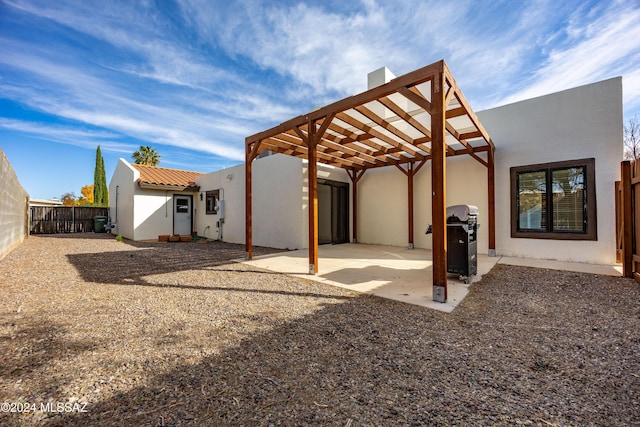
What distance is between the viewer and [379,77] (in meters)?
10.5

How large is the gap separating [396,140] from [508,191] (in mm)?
3234

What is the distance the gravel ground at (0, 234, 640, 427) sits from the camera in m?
1.52

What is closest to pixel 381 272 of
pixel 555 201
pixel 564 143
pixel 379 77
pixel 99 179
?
pixel 555 201

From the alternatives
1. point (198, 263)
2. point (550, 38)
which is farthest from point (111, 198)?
point (550, 38)

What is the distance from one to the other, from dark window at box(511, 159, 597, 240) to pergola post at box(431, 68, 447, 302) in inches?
189

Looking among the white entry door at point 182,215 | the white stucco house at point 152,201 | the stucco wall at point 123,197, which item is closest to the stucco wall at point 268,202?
the white entry door at point 182,215

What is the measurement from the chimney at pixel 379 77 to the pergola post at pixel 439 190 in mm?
7808

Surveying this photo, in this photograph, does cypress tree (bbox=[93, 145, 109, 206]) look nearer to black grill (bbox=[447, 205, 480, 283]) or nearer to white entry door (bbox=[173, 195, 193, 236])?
white entry door (bbox=[173, 195, 193, 236])

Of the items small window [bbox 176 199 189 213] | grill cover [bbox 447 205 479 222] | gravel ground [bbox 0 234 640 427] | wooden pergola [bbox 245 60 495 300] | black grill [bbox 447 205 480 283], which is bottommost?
gravel ground [bbox 0 234 640 427]

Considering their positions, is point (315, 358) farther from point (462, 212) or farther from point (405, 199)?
point (405, 199)

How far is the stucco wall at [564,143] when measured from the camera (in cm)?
556

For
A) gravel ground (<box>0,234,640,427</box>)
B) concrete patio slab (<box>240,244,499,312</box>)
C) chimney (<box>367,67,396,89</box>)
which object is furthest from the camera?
chimney (<box>367,67,396,89</box>)

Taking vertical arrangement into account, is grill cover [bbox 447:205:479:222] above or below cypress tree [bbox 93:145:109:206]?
below

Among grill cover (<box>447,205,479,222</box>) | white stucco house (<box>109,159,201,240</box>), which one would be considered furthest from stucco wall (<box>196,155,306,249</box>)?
grill cover (<box>447,205,479,222</box>)
